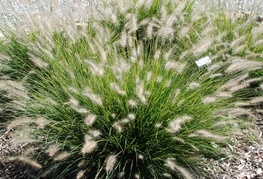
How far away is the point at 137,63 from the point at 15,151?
1154 millimetres

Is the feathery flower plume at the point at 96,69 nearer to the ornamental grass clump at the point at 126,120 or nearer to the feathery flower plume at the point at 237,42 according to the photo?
the ornamental grass clump at the point at 126,120

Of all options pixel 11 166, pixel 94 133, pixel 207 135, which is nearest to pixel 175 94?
pixel 207 135

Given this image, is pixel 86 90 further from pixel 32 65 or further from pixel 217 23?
pixel 217 23

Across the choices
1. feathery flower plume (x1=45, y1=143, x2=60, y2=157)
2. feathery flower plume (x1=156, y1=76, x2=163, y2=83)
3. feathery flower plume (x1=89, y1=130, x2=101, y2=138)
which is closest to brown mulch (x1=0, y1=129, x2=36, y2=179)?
feathery flower plume (x1=45, y1=143, x2=60, y2=157)

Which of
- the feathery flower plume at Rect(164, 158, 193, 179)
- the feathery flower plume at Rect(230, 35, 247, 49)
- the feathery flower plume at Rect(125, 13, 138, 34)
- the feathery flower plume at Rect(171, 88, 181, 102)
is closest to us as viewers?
the feathery flower plume at Rect(164, 158, 193, 179)

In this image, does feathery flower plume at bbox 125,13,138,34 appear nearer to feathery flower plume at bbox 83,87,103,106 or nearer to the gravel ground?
feathery flower plume at bbox 83,87,103,106

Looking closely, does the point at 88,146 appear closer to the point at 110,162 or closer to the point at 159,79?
the point at 110,162

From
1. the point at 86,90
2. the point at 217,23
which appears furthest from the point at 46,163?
the point at 217,23

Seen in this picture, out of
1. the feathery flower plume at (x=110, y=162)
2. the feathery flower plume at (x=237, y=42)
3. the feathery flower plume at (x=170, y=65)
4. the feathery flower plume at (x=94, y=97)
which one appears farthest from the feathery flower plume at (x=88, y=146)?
the feathery flower plume at (x=237, y=42)

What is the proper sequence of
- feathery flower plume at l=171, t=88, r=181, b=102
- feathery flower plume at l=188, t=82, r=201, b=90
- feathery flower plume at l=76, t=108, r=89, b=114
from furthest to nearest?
1. feathery flower plume at l=188, t=82, r=201, b=90
2. feathery flower plume at l=171, t=88, r=181, b=102
3. feathery flower plume at l=76, t=108, r=89, b=114

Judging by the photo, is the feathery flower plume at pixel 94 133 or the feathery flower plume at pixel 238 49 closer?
the feathery flower plume at pixel 94 133

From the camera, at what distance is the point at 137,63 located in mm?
3381

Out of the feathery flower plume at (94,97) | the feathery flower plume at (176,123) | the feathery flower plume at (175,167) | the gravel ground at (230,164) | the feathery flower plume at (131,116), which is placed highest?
the feathery flower plume at (94,97)

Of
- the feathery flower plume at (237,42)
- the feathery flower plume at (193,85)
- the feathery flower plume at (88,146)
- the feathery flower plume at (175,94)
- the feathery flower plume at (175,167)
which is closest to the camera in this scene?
the feathery flower plume at (88,146)
